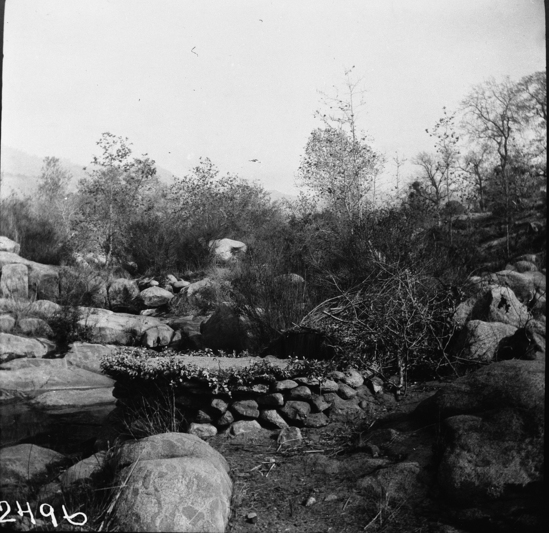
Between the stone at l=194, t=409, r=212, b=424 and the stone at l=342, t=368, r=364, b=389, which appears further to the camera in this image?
the stone at l=342, t=368, r=364, b=389

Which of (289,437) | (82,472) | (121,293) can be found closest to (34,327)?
(121,293)

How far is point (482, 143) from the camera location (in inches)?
469

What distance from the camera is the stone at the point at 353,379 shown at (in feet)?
19.4

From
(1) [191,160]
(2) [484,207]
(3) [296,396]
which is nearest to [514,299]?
(3) [296,396]

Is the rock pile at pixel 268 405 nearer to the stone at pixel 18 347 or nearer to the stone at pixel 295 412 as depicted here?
the stone at pixel 295 412

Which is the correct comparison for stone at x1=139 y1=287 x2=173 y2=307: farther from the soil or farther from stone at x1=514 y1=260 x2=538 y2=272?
the soil

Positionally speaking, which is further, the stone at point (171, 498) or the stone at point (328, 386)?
the stone at point (328, 386)

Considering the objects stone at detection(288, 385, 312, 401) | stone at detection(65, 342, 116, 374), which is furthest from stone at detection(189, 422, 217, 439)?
stone at detection(65, 342, 116, 374)

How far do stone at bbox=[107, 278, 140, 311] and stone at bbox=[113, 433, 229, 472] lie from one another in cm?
932

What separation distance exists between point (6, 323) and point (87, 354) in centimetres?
176

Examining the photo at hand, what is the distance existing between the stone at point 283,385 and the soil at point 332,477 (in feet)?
1.32

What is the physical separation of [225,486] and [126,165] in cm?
1200

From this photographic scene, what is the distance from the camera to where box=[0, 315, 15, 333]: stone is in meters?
10.9

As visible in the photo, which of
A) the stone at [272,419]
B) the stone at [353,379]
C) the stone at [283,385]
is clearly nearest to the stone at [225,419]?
the stone at [272,419]
